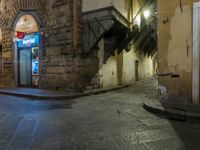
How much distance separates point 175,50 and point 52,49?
6598 millimetres

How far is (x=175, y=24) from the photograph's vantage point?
7305 millimetres

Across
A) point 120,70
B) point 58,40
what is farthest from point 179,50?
point 120,70

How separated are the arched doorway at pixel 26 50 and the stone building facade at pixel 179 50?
734 cm

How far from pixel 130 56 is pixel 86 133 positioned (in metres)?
13.9

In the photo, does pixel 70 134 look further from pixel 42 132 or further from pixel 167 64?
pixel 167 64

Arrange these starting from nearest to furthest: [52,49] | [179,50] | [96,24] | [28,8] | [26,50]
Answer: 1. [179,50]
2. [96,24]
3. [52,49]
4. [28,8]
5. [26,50]

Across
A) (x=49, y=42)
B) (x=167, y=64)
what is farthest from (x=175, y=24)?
(x=49, y=42)

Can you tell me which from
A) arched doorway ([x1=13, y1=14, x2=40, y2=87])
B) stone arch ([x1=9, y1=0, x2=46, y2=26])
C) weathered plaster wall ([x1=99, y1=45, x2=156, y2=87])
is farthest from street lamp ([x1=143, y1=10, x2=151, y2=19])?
arched doorway ([x1=13, y1=14, x2=40, y2=87])

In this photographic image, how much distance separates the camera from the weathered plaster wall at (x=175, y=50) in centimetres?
709

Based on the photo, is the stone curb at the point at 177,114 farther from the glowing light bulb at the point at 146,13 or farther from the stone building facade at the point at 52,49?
the glowing light bulb at the point at 146,13

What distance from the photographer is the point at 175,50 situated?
7.35 m

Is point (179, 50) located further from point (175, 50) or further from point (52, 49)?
point (52, 49)

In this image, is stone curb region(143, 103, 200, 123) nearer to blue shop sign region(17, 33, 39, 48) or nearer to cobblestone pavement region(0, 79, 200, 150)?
cobblestone pavement region(0, 79, 200, 150)

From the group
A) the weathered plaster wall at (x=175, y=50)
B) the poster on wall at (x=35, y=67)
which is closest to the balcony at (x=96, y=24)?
the poster on wall at (x=35, y=67)
